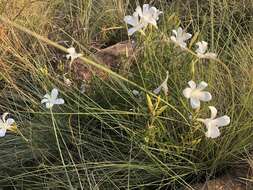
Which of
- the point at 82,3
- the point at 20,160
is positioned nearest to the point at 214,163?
the point at 20,160

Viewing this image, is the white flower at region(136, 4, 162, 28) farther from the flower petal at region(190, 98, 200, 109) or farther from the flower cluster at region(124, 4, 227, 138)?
the flower petal at region(190, 98, 200, 109)

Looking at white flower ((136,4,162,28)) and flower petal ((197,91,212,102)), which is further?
white flower ((136,4,162,28))

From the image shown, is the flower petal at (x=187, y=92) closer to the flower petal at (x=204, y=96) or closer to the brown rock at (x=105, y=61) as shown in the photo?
the flower petal at (x=204, y=96)

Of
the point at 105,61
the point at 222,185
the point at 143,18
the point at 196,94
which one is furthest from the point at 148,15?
the point at 105,61

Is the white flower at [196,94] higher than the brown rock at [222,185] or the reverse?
higher

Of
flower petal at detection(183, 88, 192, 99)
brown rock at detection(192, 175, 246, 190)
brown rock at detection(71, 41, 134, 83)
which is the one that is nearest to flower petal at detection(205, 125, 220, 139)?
flower petal at detection(183, 88, 192, 99)

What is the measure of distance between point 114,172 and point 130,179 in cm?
6

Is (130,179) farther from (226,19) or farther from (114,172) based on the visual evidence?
(226,19)

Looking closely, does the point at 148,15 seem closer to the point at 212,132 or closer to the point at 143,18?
the point at 143,18

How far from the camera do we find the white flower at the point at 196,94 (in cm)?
148

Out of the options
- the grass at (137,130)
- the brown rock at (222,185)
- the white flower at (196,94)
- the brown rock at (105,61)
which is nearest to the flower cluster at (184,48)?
the white flower at (196,94)

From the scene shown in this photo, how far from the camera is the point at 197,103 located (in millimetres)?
1486

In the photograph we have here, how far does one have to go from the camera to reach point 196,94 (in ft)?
4.94

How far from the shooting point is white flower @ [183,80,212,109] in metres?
1.48
